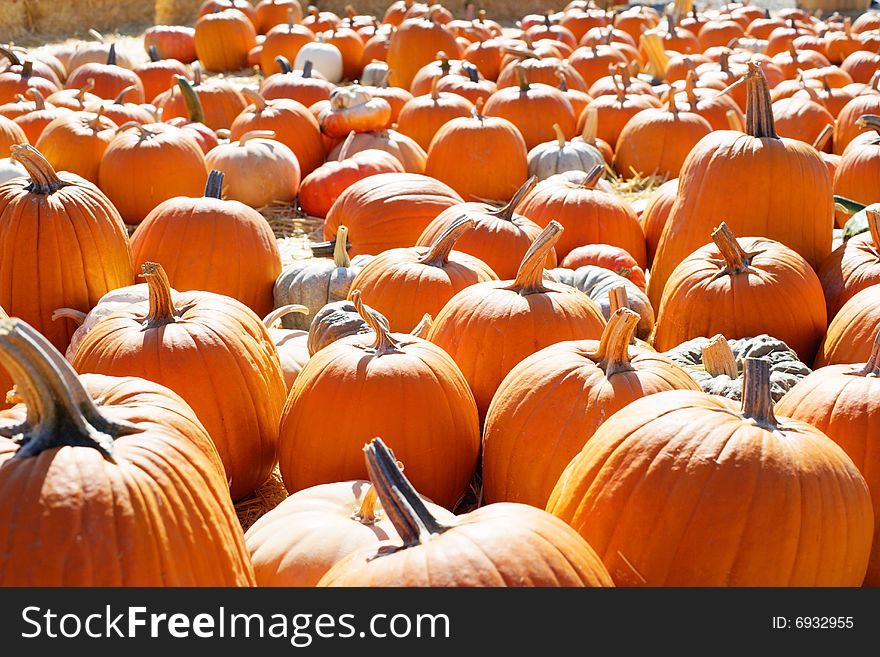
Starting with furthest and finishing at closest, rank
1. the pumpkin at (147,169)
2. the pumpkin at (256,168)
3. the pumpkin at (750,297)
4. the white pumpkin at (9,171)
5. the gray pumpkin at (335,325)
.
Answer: the pumpkin at (256,168) → the pumpkin at (147,169) → the white pumpkin at (9,171) → the pumpkin at (750,297) → the gray pumpkin at (335,325)

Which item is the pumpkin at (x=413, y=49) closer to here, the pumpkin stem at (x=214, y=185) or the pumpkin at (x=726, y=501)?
the pumpkin stem at (x=214, y=185)

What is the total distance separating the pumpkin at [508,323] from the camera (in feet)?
10.5

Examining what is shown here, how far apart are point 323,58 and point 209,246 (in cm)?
632

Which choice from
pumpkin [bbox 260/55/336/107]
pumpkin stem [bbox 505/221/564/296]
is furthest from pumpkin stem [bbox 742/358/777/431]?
pumpkin [bbox 260/55/336/107]

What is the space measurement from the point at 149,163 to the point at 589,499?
422 cm

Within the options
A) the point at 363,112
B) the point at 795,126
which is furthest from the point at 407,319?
the point at 795,126

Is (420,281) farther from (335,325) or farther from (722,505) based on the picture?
(722,505)

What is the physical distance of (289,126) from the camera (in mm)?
6883

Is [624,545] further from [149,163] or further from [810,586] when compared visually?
[149,163]

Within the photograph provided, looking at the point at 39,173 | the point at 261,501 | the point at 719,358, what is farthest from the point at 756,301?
the point at 39,173

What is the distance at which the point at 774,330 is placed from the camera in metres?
3.54

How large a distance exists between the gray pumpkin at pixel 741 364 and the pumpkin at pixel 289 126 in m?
4.12

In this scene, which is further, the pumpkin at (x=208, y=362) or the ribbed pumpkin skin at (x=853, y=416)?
the pumpkin at (x=208, y=362)

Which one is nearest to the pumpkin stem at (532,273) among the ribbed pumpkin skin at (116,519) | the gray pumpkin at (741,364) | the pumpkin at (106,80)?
the gray pumpkin at (741,364)
